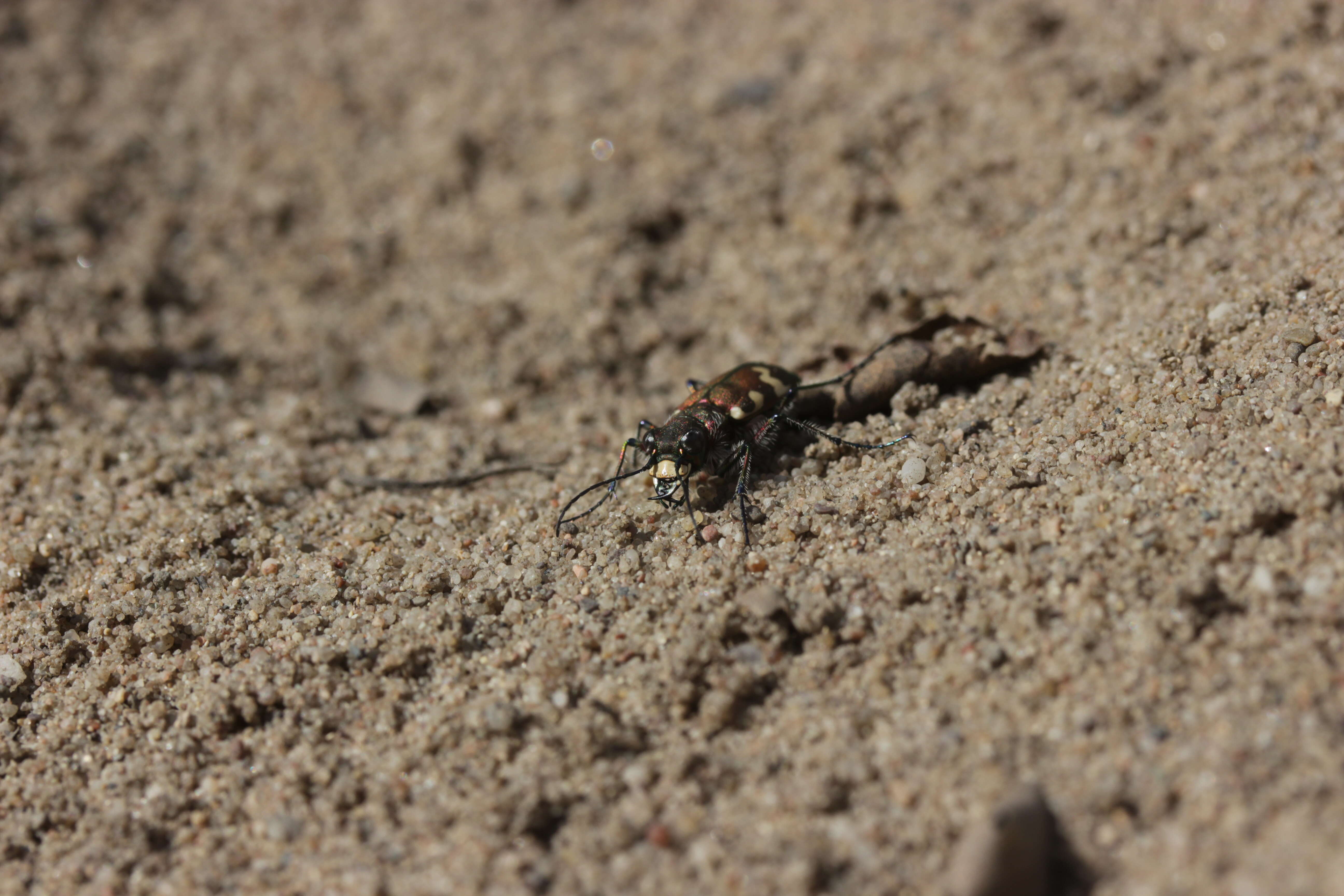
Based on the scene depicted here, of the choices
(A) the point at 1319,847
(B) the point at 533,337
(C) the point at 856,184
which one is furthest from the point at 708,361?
(A) the point at 1319,847

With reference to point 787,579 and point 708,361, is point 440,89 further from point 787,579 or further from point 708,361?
point 787,579

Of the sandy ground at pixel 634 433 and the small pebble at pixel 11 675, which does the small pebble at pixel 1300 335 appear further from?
the small pebble at pixel 11 675

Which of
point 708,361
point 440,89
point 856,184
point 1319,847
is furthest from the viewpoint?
point 440,89

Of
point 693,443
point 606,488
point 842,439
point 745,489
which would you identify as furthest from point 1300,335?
point 606,488

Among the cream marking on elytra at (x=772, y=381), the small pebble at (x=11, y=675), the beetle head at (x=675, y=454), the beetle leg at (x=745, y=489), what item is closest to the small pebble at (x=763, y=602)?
the beetle leg at (x=745, y=489)

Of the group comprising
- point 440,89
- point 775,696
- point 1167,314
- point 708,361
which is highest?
point 440,89
